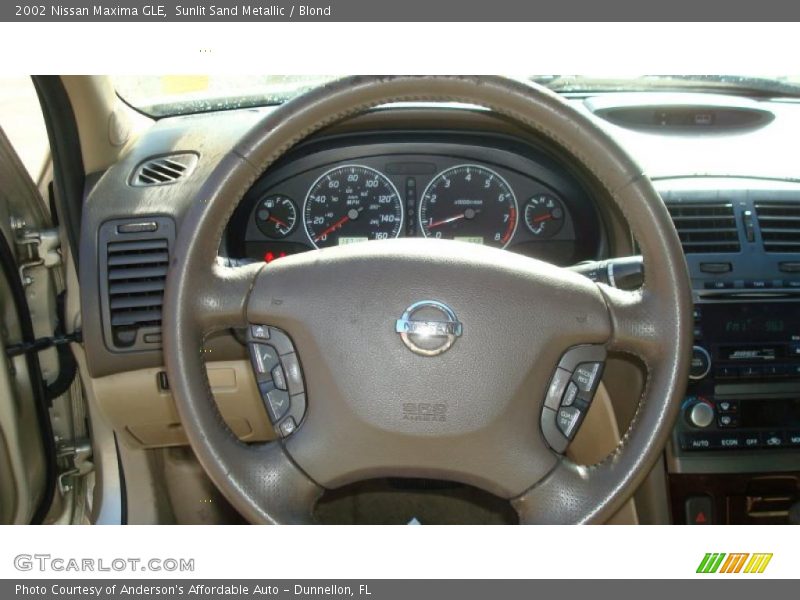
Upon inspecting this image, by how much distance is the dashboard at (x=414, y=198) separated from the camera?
7.47 ft

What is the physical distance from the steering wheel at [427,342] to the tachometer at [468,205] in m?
0.84

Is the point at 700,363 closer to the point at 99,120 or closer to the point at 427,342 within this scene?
the point at 427,342

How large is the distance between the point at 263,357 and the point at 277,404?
0.08m

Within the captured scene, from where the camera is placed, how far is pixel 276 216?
2.30m

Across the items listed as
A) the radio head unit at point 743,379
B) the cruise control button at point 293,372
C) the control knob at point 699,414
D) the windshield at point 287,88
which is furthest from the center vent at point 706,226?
the cruise control button at point 293,372

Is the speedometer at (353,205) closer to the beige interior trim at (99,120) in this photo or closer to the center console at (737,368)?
the beige interior trim at (99,120)

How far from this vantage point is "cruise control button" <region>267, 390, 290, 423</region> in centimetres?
145

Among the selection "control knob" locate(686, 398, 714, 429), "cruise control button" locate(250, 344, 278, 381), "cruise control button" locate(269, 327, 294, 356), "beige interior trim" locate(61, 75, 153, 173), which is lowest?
"control knob" locate(686, 398, 714, 429)

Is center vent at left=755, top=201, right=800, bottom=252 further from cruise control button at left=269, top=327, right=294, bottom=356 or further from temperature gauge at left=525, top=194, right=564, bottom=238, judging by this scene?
cruise control button at left=269, top=327, right=294, bottom=356

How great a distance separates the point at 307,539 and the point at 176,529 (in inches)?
9.0

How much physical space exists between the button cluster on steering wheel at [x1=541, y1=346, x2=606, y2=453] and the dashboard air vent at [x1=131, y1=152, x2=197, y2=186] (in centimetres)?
111

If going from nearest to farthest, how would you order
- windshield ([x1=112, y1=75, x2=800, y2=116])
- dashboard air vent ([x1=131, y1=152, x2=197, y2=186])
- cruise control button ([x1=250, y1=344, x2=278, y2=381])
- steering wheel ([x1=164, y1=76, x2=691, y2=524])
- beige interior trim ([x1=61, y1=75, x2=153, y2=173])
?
steering wheel ([x1=164, y1=76, x2=691, y2=524])
cruise control button ([x1=250, y1=344, x2=278, y2=381])
beige interior trim ([x1=61, y1=75, x2=153, y2=173])
dashboard air vent ([x1=131, y1=152, x2=197, y2=186])
windshield ([x1=112, y1=75, x2=800, y2=116])

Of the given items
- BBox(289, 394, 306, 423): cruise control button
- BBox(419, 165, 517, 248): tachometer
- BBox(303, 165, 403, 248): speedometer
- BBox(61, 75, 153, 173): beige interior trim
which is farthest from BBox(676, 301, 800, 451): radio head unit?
BBox(61, 75, 153, 173): beige interior trim
